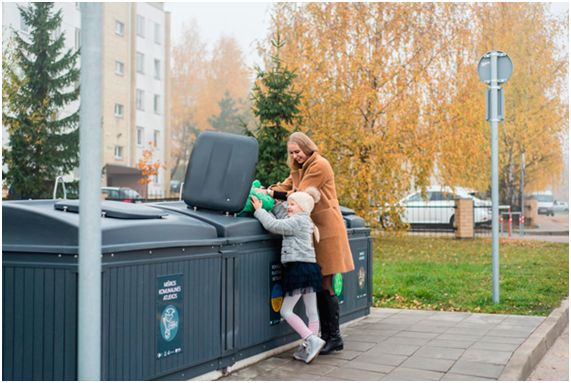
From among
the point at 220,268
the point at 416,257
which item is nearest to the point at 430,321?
the point at 220,268

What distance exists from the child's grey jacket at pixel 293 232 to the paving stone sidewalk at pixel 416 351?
0.88 metres

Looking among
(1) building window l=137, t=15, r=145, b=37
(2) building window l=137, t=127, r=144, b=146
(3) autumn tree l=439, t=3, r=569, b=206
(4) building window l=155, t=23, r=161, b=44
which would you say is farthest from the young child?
(4) building window l=155, t=23, r=161, b=44

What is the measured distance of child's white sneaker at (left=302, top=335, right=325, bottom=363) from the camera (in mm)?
4930

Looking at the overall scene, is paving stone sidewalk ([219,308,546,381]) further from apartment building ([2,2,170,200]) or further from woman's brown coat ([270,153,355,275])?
apartment building ([2,2,170,200])

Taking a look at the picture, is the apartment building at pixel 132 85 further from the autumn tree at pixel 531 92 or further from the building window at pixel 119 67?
the autumn tree at pixel 531 92

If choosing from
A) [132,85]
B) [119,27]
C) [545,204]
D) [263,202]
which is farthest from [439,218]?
[119,27]

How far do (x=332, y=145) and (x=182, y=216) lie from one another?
12936mm

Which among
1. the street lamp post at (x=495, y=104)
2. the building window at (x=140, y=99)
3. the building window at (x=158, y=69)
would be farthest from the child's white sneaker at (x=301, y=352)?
the building window at (x=158, y=69)

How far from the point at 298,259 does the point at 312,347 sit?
720 mm

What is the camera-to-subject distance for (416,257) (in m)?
14.6

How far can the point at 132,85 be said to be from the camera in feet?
144

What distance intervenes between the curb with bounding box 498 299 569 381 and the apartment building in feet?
108

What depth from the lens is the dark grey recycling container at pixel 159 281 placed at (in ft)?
11.4

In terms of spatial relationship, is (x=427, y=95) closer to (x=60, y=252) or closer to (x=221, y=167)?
(x=221, y=167)
